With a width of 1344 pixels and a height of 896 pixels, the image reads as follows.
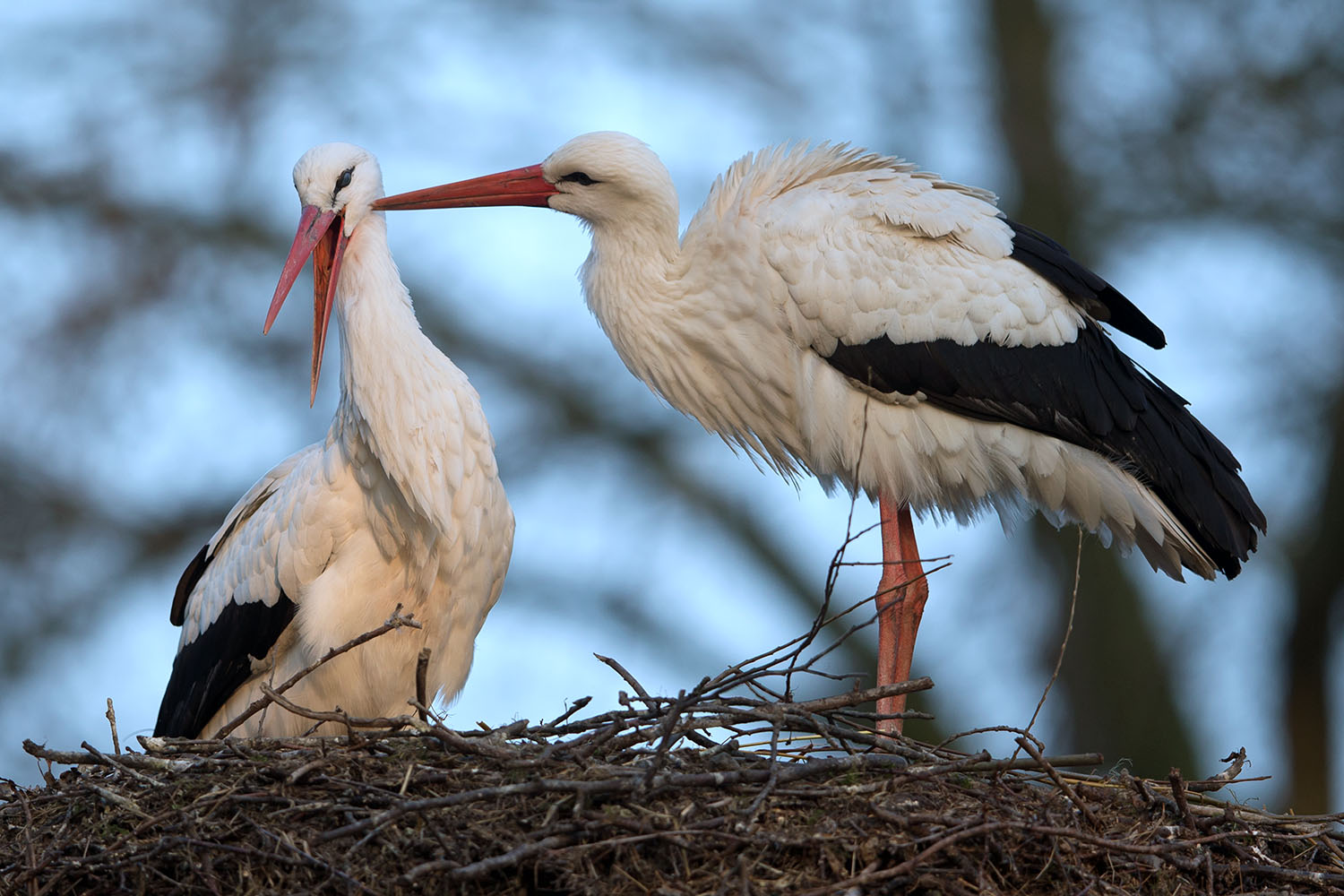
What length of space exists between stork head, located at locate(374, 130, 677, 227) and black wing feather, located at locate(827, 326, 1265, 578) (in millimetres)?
809

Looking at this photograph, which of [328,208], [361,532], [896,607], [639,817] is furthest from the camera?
[896,607]

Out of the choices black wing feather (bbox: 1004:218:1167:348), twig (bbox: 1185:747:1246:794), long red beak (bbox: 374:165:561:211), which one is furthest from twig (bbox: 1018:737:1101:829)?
long red beak (bbox: 374:165:561:211)

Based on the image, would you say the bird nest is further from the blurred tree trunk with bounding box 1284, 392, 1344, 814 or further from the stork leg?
the blurred tree trunk with bounding box 1284, 392, 1344, 814

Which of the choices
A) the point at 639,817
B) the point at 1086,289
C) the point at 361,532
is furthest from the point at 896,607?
the point at 639,817

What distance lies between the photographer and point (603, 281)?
202 inches

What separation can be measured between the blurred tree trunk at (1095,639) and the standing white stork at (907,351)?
3789mm

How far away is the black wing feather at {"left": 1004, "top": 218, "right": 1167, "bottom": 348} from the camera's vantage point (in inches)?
193

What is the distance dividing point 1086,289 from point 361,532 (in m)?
2.24

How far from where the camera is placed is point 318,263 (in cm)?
478

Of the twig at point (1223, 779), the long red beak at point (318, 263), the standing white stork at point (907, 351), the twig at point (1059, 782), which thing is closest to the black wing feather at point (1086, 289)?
the standing white stork at point (907, 351)

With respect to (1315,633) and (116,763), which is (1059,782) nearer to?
(116,763)

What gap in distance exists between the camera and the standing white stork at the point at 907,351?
4750 mm

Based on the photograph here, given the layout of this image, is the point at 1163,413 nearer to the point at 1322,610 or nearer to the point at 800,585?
the point at 1322,610

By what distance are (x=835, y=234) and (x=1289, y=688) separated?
462 cm
